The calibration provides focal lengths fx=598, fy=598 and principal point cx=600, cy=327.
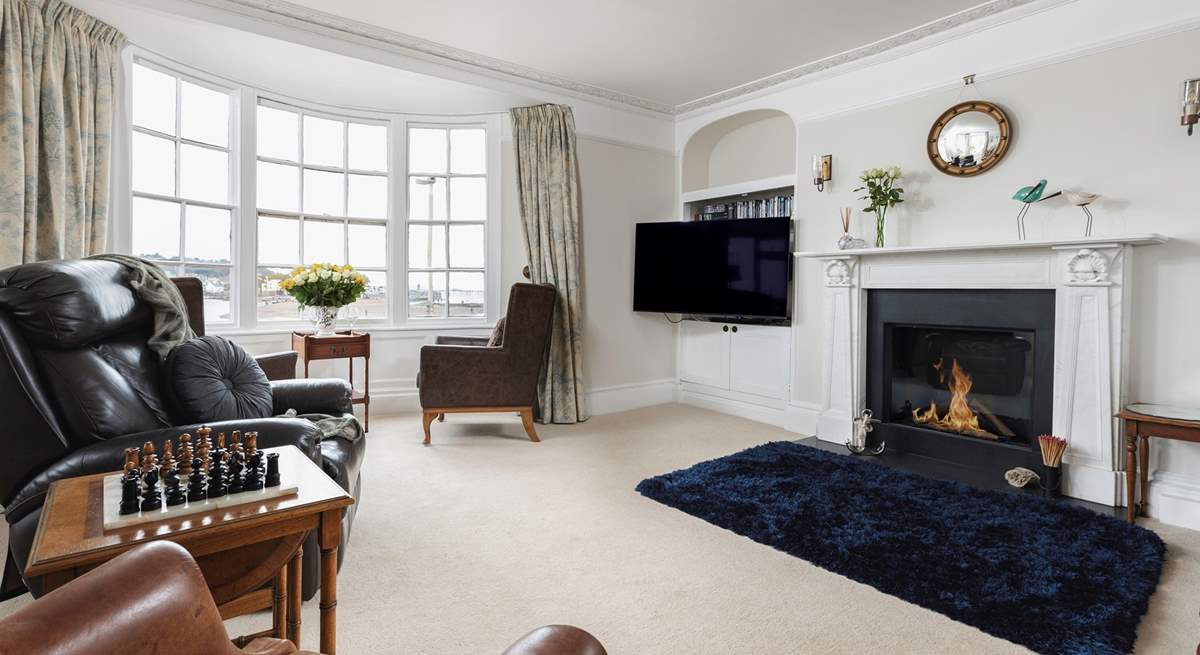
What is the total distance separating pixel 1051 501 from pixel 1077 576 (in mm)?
871

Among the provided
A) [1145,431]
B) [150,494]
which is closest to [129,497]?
[150,494]

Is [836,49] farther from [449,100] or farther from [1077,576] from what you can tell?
[1077,576]

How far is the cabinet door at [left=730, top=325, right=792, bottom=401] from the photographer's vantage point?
4.68 meters

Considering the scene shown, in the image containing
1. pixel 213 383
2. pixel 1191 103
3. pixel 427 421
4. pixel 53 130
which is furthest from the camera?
pixel 427 421

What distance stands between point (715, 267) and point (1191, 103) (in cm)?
279

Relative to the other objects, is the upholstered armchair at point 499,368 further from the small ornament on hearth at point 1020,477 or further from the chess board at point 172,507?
the small ornament on hearth at point 1020,477

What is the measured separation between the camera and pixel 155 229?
154 inches

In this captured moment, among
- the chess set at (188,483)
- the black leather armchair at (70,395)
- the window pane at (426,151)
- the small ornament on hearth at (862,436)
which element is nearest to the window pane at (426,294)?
the window pane at (426,151)

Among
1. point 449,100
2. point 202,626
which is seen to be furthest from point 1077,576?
point 449,100

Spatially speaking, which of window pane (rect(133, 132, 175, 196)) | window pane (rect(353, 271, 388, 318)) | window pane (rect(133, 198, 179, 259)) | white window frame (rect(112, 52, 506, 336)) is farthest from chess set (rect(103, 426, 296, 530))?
window pane (rect(353, 271, 388, 318))

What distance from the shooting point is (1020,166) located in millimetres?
3365

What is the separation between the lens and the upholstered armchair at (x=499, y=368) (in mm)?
3906

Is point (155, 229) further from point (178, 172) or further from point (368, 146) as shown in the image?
point (368, 146)

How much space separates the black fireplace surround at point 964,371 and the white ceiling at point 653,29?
5.41 ft
